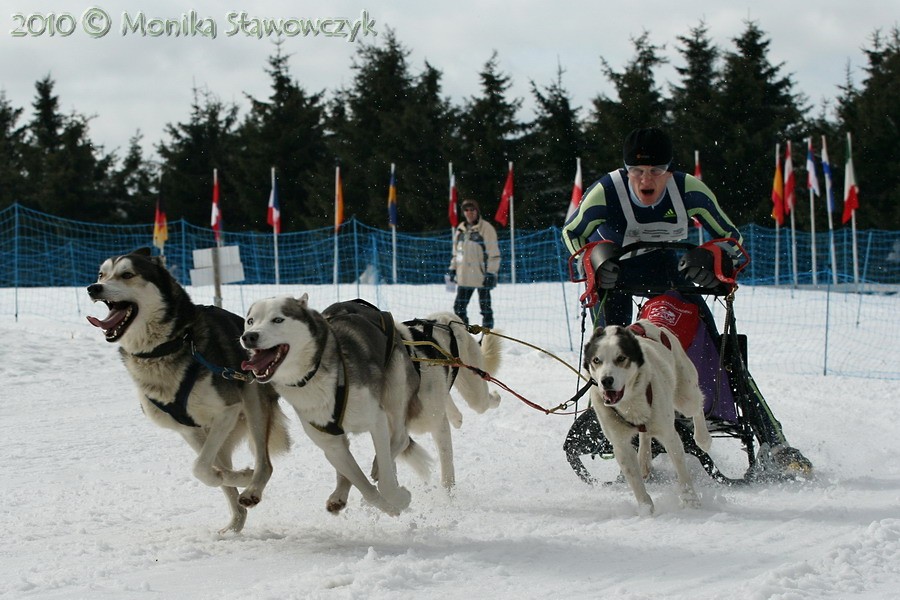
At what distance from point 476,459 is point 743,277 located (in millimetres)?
15690

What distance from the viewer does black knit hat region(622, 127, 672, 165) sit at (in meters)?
4.51

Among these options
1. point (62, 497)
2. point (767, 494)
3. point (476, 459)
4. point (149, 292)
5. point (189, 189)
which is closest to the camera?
point (149, 292)

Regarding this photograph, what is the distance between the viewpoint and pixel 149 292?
3984mm

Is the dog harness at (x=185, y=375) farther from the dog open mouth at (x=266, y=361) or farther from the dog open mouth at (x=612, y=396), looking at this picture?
the dog open mouth at (x=612, y=396)

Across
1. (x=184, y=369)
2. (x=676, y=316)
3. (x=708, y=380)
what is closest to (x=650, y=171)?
(x=676, y=316)

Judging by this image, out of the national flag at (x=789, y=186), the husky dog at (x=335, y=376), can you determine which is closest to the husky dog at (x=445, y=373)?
the husky dog at (x=335, y=376)

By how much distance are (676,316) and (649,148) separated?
86cm

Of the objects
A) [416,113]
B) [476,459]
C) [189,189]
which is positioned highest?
[416,113]

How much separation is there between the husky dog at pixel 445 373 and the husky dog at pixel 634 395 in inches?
31.8

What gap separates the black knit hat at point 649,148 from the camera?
4.51 meters

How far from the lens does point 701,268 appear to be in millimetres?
4285

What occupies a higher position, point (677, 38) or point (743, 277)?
point (677, 38)

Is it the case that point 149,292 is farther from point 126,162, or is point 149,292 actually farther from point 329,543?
point 126,162

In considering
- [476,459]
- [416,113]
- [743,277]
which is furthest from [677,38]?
[476,459]
